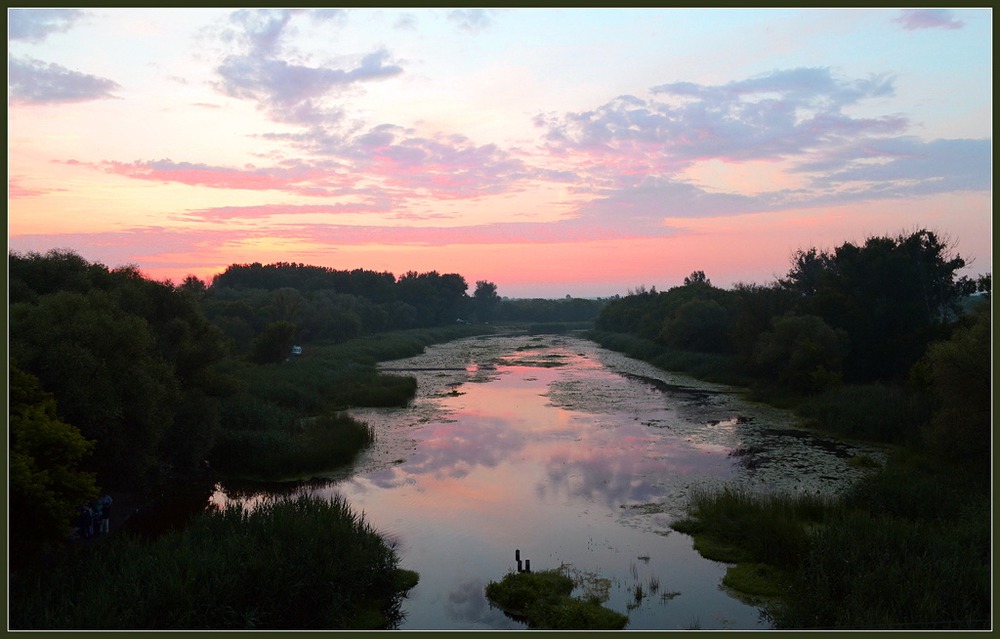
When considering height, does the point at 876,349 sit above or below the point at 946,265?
below

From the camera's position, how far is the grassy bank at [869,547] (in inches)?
402

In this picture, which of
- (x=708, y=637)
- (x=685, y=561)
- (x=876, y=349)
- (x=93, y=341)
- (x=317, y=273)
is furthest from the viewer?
(x=317, y=273)

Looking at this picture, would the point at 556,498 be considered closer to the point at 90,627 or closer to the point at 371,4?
the point at 90,627

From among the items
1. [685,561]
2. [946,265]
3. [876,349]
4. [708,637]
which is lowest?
[685,561]

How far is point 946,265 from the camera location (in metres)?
37.6

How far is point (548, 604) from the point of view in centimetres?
1182

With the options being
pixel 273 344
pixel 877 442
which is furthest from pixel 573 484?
pixel 273 344

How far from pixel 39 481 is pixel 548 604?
28.7 feet

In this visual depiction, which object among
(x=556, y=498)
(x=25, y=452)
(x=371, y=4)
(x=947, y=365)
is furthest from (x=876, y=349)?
(x=25, y=452)

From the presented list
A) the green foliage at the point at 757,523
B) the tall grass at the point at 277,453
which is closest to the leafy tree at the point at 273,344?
the tall grass at the point at 277,453

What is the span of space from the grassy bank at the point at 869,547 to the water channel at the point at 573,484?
786mm

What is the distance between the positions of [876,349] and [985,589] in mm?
27601

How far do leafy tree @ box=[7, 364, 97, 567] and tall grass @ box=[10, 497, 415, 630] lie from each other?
811 mm

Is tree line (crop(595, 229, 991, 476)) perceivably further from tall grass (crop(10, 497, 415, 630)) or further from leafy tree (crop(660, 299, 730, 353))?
tall grass (crop(10, 497, 415, 630))
